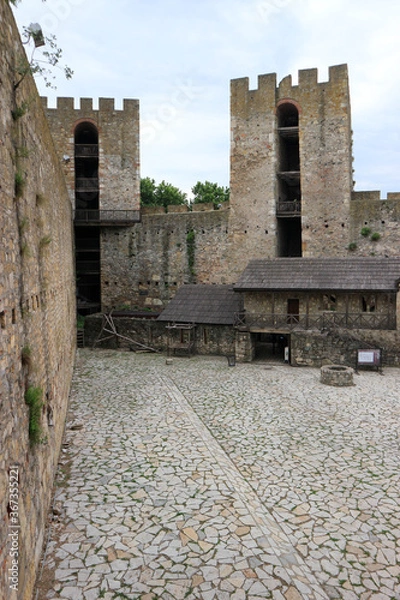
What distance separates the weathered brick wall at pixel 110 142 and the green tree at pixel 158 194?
1527cm

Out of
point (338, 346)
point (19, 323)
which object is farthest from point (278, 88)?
point (19, 323)

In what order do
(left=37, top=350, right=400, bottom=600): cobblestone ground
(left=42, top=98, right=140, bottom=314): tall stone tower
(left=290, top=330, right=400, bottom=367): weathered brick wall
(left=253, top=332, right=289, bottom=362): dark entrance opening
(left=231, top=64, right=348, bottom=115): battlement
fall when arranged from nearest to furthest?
1. (left=37, top=350, right=400, bottom=600): cobblestone ground
2. (left=290, top=330, right=400, bottom=367): weathered brick wall
3. (left=253, top=332, right=289, bottom=362): dark entrance opening
4. (left=231, top=64, right=348, bottom=115): battlement
5. (left=42, top=98, right=140, bottom=314): tall stone tower

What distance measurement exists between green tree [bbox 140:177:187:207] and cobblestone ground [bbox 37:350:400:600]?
3069cm

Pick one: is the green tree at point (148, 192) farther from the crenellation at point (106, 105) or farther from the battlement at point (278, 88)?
the battlement at point (278, 88)

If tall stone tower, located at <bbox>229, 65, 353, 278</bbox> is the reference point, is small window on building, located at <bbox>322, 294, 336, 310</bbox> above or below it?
below

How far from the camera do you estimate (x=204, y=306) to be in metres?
19.2

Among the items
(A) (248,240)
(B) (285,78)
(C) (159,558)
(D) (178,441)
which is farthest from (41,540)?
(B) (285,78)

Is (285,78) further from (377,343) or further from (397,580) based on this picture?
(397,580)

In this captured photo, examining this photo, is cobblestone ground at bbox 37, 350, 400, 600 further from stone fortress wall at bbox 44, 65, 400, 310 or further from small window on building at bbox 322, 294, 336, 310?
stone fortress wall at bbox 44, 65, 400, 310

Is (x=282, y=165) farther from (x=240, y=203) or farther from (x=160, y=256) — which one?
(x=160, y=256)

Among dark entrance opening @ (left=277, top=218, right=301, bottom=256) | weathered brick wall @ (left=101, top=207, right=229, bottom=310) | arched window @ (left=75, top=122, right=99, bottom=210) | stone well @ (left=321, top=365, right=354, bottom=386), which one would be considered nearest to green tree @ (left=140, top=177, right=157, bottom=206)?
arched window @ (left=75, top=122, right=99, bottom=210)

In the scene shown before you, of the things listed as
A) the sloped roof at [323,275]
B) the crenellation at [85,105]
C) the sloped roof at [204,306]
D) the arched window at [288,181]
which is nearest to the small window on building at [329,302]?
the sloped roof at [323,275]

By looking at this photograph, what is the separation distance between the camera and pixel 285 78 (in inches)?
886

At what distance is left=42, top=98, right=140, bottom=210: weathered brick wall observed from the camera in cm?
2447
